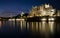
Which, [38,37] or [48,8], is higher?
[48,8]

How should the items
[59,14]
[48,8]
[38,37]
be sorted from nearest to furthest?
[38,37]
[59,14]
[48,8]

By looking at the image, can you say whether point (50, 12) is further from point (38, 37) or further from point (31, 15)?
point (38, 37)

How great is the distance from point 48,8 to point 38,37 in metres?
77.3

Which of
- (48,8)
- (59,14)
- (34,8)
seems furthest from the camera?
(34,8)

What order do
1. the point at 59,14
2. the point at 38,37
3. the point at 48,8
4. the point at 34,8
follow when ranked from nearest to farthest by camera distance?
the point at 38,37, the point at 59,14, the point at 48,8, the point at 34,8

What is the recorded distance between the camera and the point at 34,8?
103 metres

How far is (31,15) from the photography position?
100812mm

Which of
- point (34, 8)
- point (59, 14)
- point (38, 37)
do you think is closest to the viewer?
point (38, 37)

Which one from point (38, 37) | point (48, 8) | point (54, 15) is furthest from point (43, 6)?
point (38, 37)

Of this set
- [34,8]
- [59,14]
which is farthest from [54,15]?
[34,8]

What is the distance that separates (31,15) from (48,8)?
10534 millimetres

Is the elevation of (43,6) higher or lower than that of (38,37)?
higher

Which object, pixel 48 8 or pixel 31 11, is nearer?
pixel 48 8

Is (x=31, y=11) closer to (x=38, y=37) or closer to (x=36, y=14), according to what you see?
(x=36, y=14)
